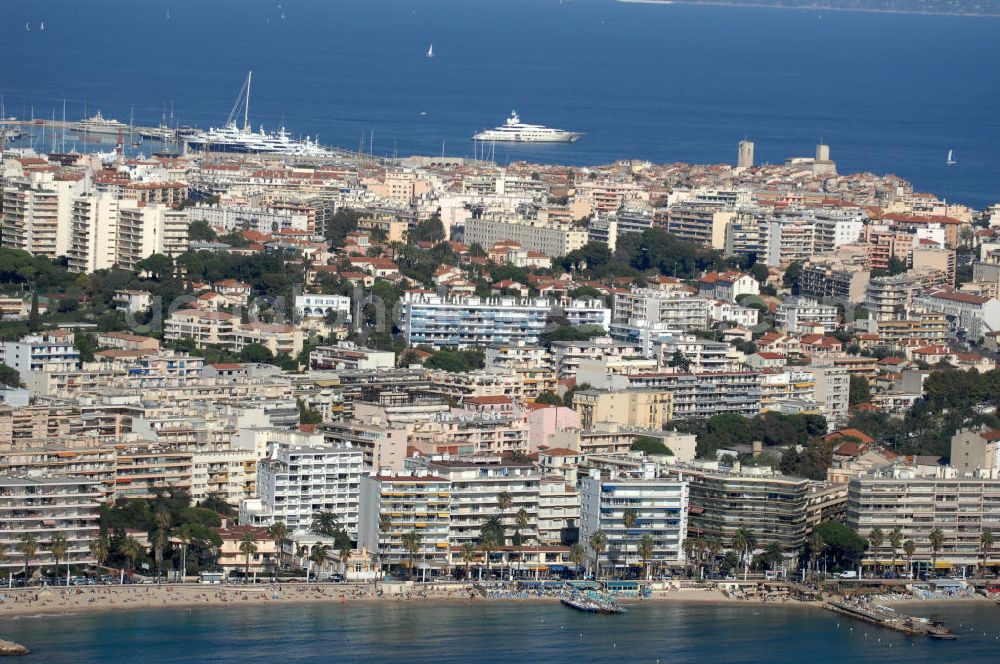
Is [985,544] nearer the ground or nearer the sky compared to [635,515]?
nearer the ground

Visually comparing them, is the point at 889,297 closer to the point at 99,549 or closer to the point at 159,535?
the point at 159,535

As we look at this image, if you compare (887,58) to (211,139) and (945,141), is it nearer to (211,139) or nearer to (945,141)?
(945,141)

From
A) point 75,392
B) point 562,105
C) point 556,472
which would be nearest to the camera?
point 556,472

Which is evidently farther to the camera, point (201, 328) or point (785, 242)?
point (785, 242)

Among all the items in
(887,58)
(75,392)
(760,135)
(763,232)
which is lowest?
(75,392)

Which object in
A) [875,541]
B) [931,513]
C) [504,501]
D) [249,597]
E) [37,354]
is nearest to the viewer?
[249,597]

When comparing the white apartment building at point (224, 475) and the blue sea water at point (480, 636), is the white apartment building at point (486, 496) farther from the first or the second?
the white apartment building at point (224, 475)

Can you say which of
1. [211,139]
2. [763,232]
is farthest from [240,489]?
[211,139]

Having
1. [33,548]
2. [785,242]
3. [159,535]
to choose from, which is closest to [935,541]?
[159,535]
